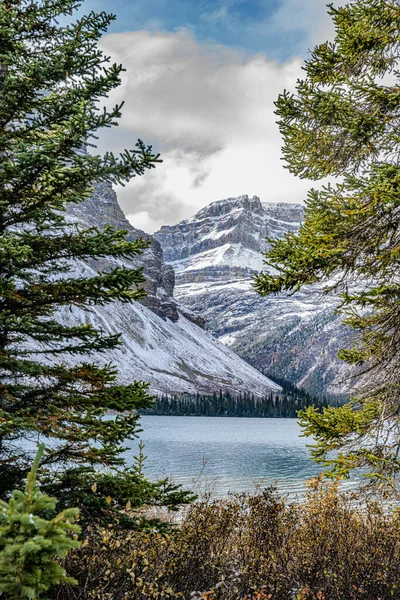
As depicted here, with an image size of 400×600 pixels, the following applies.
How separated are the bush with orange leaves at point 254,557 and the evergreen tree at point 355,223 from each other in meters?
1.13

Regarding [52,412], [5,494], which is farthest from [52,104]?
[5,494]

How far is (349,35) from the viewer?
7.95 m

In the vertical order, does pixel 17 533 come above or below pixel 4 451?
above

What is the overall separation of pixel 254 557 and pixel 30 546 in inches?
228

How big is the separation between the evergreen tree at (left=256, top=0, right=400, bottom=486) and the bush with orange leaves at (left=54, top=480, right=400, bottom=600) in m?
1.13

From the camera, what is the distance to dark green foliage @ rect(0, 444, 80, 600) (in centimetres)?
226

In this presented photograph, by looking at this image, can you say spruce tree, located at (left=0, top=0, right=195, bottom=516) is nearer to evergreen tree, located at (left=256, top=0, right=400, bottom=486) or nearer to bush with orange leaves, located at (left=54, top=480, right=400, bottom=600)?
bush with orange leaves, located at (left=54, top=480, right=400, bottom=600)

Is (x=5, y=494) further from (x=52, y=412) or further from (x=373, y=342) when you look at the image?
(x=373, y=342)

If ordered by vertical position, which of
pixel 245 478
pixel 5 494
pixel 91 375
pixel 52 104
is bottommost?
pixel 245 478

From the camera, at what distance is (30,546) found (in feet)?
7.24

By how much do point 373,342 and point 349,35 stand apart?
5.85 m

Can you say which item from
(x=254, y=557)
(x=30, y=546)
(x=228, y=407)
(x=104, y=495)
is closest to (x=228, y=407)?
(x=228, y=407)

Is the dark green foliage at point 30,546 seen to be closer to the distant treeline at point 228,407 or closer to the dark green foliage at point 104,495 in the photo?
the dark green foliage at point 104,495

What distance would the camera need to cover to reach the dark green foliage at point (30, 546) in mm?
2258
